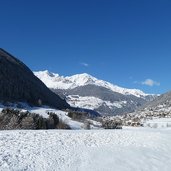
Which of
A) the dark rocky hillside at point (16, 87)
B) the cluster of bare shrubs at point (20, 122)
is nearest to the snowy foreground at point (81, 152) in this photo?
the cluster of bare shrubs at point (20, 122)

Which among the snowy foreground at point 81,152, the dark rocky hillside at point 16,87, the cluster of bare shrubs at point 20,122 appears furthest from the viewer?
the dark rocky hillside at point 16,87

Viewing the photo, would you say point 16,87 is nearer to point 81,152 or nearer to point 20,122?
point 20,122

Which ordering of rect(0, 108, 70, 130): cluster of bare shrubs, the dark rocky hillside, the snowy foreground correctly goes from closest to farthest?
the snowy foreground
rect(0, 108, 70, 130): cluster of bare shrubs
the dark rocky hillside

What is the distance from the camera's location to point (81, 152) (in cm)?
1980

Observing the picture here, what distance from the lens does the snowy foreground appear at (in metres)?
16.9

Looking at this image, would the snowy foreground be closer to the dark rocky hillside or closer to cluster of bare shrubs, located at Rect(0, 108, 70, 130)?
cluster of bare shrubs, located at Rect(0, 108, 70, 130)

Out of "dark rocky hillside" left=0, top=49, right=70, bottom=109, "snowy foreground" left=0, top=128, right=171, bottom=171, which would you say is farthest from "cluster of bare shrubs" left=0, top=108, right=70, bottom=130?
"dark rocky hillside" left=0, top=49, right=70, bottom=109

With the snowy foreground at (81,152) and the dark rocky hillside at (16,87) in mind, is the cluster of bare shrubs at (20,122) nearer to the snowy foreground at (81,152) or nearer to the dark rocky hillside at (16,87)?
the snowy foreground at (81,152)

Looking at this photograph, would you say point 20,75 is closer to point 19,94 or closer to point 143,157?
point 19,94

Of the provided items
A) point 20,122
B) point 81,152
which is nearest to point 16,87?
point 20,122

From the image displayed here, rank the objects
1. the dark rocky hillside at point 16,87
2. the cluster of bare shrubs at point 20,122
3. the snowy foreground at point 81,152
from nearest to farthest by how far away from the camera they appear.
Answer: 1. the snowy foreground at point 81,152
2. the cluster of bare shrubs at point 20,122
3. the dark rocky hillside at point 16,87

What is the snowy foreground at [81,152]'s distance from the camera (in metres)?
16.9

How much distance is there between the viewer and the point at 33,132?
74.4ft

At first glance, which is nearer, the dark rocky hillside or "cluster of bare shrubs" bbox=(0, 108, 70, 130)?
"cluster of bare shrubs" bbox=(0, 108, 70, 130)
